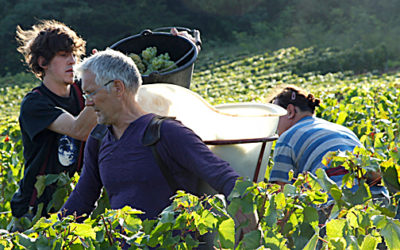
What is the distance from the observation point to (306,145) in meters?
3.28

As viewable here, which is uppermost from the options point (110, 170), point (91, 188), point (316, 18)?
point (110, 170)

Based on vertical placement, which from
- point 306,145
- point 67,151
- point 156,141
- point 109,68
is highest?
point 109,68

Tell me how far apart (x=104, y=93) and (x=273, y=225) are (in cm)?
89

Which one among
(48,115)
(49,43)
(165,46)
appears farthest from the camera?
(165,46)

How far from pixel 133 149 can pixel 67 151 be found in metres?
0.93

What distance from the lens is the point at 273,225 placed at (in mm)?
1832

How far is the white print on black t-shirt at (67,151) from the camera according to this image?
3160mm

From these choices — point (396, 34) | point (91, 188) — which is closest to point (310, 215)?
point (91, 188)

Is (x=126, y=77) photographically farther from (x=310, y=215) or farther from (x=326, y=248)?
(x=326, y=248)

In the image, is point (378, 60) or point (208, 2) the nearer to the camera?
point (378, 60)

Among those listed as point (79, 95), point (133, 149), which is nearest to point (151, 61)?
point (79, 95)

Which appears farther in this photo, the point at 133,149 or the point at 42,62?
the point at 42,62

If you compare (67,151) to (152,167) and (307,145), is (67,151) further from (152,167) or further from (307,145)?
(307,145)

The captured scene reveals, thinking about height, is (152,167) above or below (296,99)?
above
